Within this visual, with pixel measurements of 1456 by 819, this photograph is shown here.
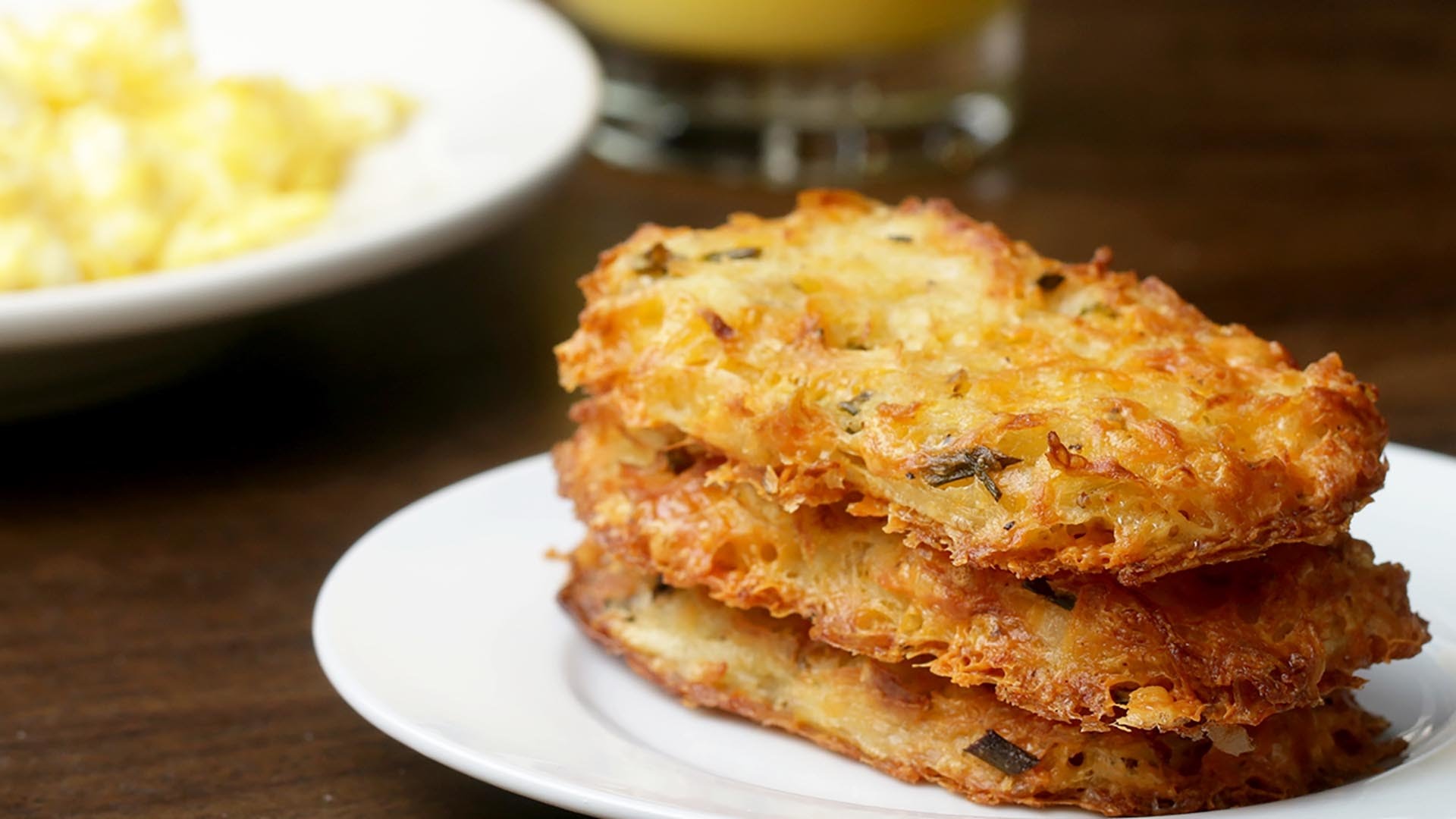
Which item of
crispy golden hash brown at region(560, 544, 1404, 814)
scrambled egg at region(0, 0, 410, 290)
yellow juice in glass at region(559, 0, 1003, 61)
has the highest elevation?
yellow juice in glass at region(559, 0, 1003, 61)

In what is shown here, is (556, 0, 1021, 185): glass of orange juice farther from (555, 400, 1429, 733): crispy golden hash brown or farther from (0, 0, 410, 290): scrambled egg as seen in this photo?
(555, 400, 1429, 733): crispy golden hash brown

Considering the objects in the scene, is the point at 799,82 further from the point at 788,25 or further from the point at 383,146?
the point at 383,146

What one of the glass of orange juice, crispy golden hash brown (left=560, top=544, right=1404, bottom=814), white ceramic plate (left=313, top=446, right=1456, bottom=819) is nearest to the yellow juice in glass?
the glass of orange juice

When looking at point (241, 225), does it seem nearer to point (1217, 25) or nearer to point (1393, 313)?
point (1393, 313)

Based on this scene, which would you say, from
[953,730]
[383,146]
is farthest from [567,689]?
[383,146]

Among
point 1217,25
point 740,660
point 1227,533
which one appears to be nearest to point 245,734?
point 740,660

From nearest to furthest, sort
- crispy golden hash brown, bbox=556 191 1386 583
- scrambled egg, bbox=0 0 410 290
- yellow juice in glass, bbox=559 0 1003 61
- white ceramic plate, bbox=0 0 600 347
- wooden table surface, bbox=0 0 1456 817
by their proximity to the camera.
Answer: crispy golden hash brown, bbox=556 191 1386 583 → wooden table surface, bbox=0 0 1456 817 → white ceramic plate, bbox=0 0 600 347 → scrambled egg, bbox=0 0 410 290 → yellow juice in glass, bbox=559 0 1003 61

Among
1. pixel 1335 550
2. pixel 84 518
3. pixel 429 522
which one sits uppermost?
pixel 1335 550
